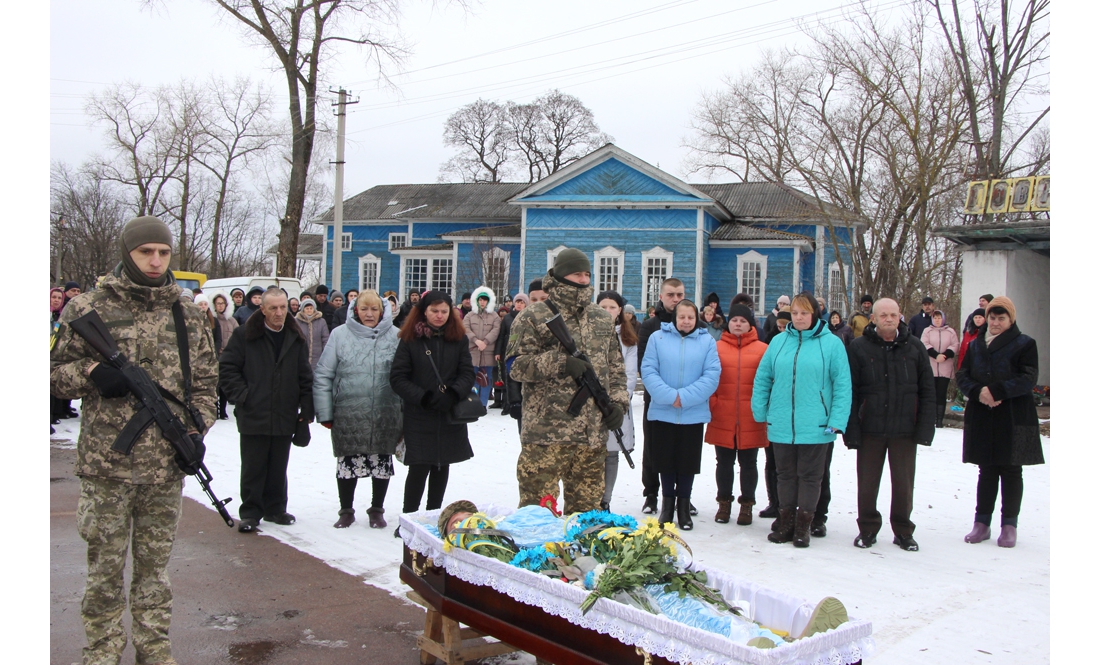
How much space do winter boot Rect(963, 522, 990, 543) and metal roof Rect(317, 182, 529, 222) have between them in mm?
30397

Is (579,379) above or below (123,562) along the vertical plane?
above

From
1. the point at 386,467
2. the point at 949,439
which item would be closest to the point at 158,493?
the point at 386,467

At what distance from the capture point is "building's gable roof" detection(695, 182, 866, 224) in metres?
26.8

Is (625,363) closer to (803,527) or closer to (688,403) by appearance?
(688,403)

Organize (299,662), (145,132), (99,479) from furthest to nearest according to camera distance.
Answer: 1. (145,132)
2. (299,662)
3. (99,479)

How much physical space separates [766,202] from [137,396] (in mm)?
32236

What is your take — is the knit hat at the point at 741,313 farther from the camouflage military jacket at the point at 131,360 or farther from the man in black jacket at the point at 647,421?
the camouflage military jacket at the point at 131,360

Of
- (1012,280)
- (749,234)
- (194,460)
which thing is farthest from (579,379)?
(749,234)

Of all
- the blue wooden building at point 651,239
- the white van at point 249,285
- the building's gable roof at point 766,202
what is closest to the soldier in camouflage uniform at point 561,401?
the white van at point 249,285

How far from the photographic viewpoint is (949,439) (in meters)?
11.8

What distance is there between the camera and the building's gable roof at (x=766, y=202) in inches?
1053

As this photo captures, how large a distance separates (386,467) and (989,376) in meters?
4.81

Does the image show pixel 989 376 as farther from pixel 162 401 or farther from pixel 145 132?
pixel 145 132

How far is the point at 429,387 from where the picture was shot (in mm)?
6469
